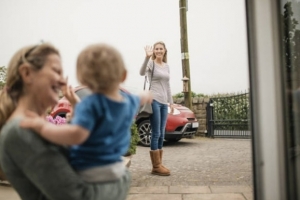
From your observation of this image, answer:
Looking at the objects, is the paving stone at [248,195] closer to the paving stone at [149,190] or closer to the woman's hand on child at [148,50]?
the paving stone at [149,190]

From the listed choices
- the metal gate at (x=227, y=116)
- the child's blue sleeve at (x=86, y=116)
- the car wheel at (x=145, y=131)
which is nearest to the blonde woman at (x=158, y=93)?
the car wheel at (x=145, y=131)

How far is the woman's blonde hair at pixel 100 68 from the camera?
25.7 inches

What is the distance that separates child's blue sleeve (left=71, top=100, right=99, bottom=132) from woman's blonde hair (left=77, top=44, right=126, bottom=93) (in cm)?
4

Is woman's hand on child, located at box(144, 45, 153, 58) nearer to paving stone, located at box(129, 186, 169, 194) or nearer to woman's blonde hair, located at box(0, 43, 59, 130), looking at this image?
paving stone, located at box(129, 186, 169, 194)

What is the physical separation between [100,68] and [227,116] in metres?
Result: 6.64

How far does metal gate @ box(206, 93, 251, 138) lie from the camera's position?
6828mm

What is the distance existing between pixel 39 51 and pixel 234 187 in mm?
2049

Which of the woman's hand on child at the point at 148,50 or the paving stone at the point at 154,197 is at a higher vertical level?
the woman's hand on child at the point at 148,50

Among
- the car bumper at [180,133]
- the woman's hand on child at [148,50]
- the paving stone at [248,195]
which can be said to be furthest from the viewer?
the car bumper at [180,133]

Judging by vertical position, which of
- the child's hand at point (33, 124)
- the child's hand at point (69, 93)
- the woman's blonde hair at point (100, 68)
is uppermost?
the woman's blonde hair at point (100, 68)

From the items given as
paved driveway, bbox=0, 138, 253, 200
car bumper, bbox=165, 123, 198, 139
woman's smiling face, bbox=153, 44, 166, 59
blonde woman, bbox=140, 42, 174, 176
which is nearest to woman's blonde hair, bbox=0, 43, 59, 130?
paved driveway, bbox=0, 138, 253, 200

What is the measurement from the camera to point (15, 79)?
28.7 inches

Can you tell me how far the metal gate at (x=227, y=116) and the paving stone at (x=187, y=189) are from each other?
174 inches

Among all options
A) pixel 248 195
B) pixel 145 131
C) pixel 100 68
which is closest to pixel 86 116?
pixel 100 68
